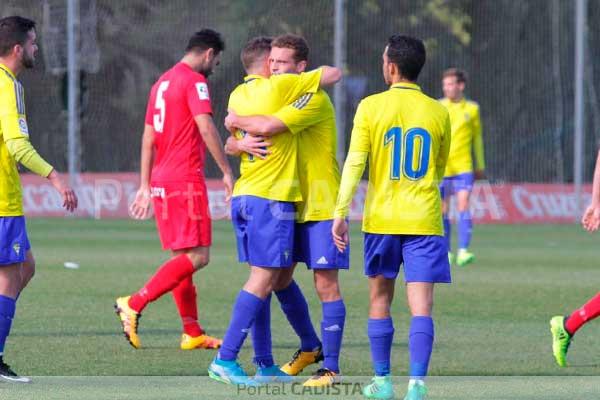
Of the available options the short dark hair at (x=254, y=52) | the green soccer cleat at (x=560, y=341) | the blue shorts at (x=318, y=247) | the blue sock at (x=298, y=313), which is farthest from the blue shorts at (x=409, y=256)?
the green soccer cleat at (x=560, y=341)

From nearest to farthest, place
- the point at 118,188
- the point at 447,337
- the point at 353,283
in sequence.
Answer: the point at 447,337
the point at 353,283
the point at 118,188

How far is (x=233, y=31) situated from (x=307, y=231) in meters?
22.1

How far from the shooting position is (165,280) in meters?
9.79

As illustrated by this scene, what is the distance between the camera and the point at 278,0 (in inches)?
1180

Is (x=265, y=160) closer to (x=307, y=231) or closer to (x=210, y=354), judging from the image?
(x=307, y=231)

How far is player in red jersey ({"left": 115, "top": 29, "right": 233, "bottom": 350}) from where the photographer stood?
386 inches

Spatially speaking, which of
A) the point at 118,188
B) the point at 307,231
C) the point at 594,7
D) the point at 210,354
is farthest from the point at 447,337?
the point at 594,7

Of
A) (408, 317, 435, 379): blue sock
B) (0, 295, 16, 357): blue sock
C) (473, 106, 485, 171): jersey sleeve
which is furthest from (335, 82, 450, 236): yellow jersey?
(473, 106, 485, 171): jersey sleeve

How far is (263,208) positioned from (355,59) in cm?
2097

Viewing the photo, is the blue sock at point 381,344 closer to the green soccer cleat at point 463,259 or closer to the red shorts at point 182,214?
the red shorts at point 182,214

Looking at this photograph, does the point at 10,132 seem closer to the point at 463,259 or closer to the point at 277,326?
the point at 277,326

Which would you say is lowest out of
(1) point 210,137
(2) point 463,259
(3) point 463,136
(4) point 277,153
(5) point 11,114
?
(2) point 463,259

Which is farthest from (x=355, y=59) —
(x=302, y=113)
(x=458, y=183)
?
(x=302, y=113)

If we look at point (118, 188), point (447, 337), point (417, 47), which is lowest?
point (118, 188)
